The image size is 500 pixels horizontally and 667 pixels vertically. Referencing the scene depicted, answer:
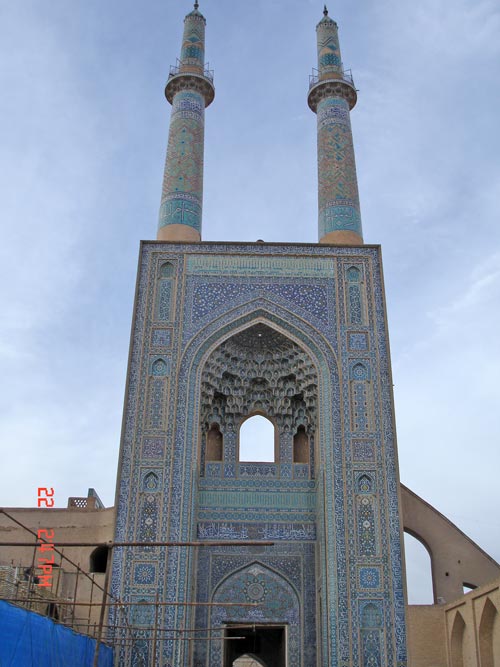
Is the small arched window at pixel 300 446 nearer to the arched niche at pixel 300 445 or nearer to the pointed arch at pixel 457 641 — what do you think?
the arched niche at pixel 300 445

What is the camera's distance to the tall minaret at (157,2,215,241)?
40.8 feet

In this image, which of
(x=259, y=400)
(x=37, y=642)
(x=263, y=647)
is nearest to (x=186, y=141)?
(x=259, y=400)

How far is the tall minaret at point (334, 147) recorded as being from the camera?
12.4 m

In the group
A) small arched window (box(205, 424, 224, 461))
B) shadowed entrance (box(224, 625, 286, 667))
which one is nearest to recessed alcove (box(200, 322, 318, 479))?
small arched window (box(205, 424, 224, 461))

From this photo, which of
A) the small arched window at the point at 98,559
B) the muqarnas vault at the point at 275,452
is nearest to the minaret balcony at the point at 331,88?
the muqarnas vault at the point at 275,452

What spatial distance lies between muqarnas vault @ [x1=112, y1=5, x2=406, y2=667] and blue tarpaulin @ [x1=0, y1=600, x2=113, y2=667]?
1.20m

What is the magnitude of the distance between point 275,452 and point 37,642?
4917mm

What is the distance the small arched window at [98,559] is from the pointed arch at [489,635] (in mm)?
5541

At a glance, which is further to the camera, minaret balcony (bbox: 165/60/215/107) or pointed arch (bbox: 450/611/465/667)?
minaret balcony (bbox: 165/60/215/107)

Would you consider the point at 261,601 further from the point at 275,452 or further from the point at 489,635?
the point at 489,635

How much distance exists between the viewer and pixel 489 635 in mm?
9641

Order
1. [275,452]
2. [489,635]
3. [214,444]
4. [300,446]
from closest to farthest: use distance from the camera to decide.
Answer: [489,635], [275,452], [214,444], [300,446]

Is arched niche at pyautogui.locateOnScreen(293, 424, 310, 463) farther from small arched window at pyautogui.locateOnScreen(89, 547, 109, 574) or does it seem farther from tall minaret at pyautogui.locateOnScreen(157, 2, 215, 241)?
tall minaret at pyautogui.locateOnScreen(157, 2, 215, 241)

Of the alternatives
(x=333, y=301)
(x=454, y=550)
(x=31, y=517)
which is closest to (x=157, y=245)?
(x=333, y=301)
